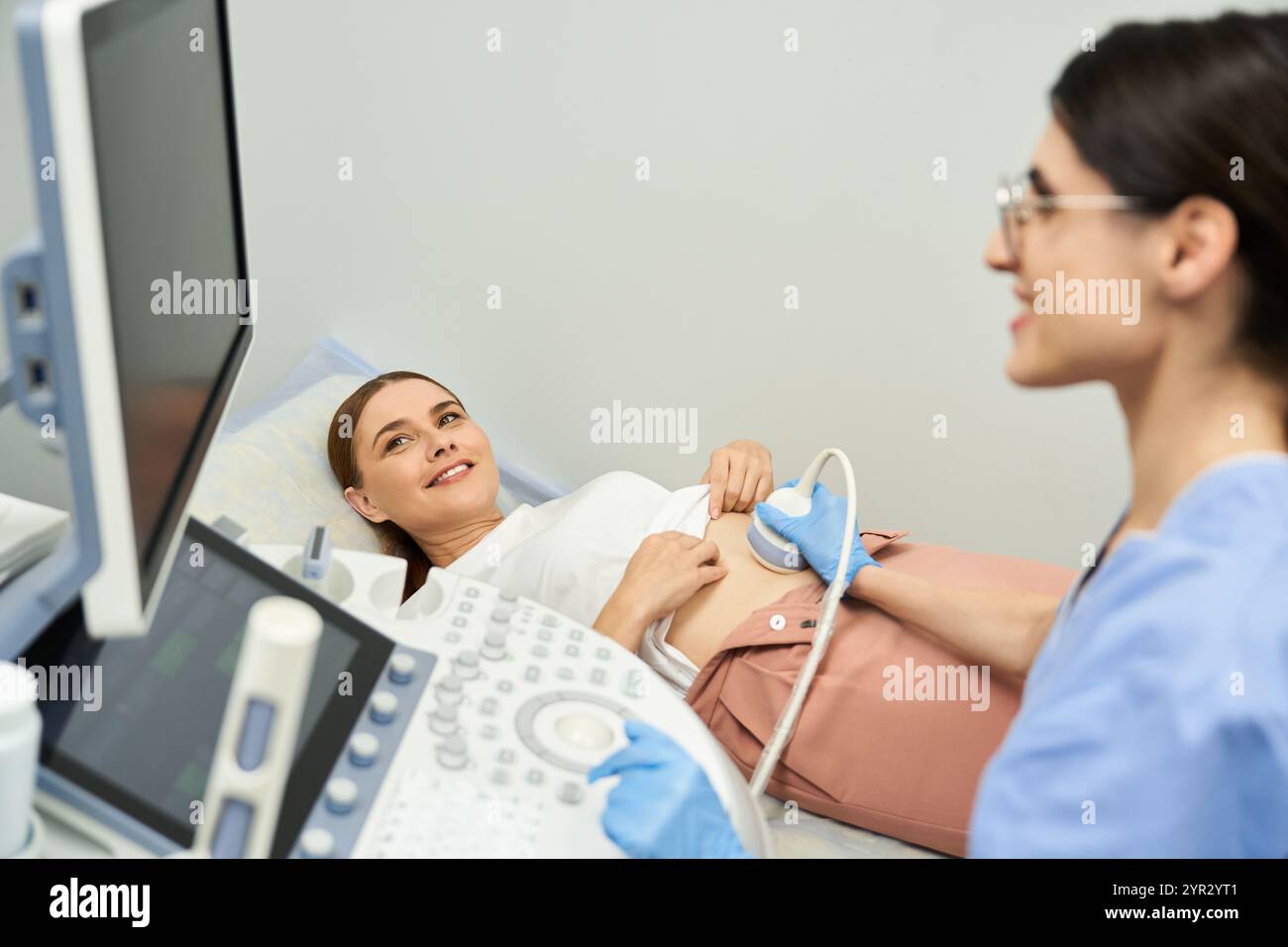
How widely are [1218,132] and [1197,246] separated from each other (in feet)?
0.27

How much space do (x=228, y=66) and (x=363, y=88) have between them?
922mm

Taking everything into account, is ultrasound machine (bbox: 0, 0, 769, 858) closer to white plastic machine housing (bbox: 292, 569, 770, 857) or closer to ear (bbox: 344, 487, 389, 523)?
white plastic machine housing (bbox: 292, 569, 770, 857)

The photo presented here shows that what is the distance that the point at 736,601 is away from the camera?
149cm

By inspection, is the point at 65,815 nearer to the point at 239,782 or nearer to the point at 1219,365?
the point at 239,782

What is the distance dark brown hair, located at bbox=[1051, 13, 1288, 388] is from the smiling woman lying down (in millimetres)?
551

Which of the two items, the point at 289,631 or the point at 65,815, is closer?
the point at 289,631

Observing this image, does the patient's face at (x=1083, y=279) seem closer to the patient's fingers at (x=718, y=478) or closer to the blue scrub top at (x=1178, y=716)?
the blue scrub top at (x=1178, y=716)

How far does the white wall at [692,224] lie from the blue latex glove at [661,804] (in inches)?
48.8

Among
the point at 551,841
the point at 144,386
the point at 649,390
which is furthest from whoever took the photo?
the point at 649,390

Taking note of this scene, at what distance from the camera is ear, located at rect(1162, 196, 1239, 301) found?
2.47 ft

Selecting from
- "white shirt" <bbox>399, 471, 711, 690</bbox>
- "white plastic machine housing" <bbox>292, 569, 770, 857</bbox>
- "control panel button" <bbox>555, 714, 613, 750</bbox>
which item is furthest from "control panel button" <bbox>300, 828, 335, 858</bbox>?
"white shirt" <bbox>399, 471, 711, 690</bbox>
